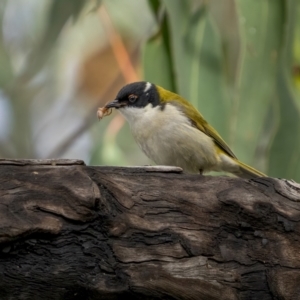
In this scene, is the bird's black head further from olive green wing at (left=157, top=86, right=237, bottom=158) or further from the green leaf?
the green leaf

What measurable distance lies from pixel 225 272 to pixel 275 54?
5.25 ft

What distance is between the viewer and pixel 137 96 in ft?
12.4

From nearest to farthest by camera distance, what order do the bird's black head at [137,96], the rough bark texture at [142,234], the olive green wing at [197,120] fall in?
the rough bark texture at [142,234], the olive green wing at [197,120], the bird's black head at [137,96]

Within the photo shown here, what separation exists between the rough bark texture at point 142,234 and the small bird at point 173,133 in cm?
98

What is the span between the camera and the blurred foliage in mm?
3479

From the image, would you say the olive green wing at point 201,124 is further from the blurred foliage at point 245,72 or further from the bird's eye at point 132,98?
the bird's eye at point 132,98

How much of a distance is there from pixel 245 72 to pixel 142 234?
4.81 ft

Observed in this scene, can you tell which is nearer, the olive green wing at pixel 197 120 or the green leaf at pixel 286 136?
A: the green leaf at pixel 286 136

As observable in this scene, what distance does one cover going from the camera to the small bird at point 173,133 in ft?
11.5

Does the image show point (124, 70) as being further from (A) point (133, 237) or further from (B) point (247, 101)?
(A) point (133, 237)

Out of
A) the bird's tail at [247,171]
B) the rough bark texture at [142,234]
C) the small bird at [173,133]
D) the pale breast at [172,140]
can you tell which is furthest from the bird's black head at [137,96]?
the rough bark texture at [142,234]

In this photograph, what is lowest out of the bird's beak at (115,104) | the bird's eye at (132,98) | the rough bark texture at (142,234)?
the rough bark texture at (142,234)

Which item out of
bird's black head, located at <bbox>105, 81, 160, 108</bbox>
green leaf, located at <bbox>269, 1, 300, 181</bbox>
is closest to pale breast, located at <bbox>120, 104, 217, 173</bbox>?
bird's black head, located at <bbox>105, 81, 160, 108</bbox>

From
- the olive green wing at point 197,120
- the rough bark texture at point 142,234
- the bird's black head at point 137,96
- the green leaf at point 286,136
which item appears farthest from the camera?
the bird's black head at point 137,96
